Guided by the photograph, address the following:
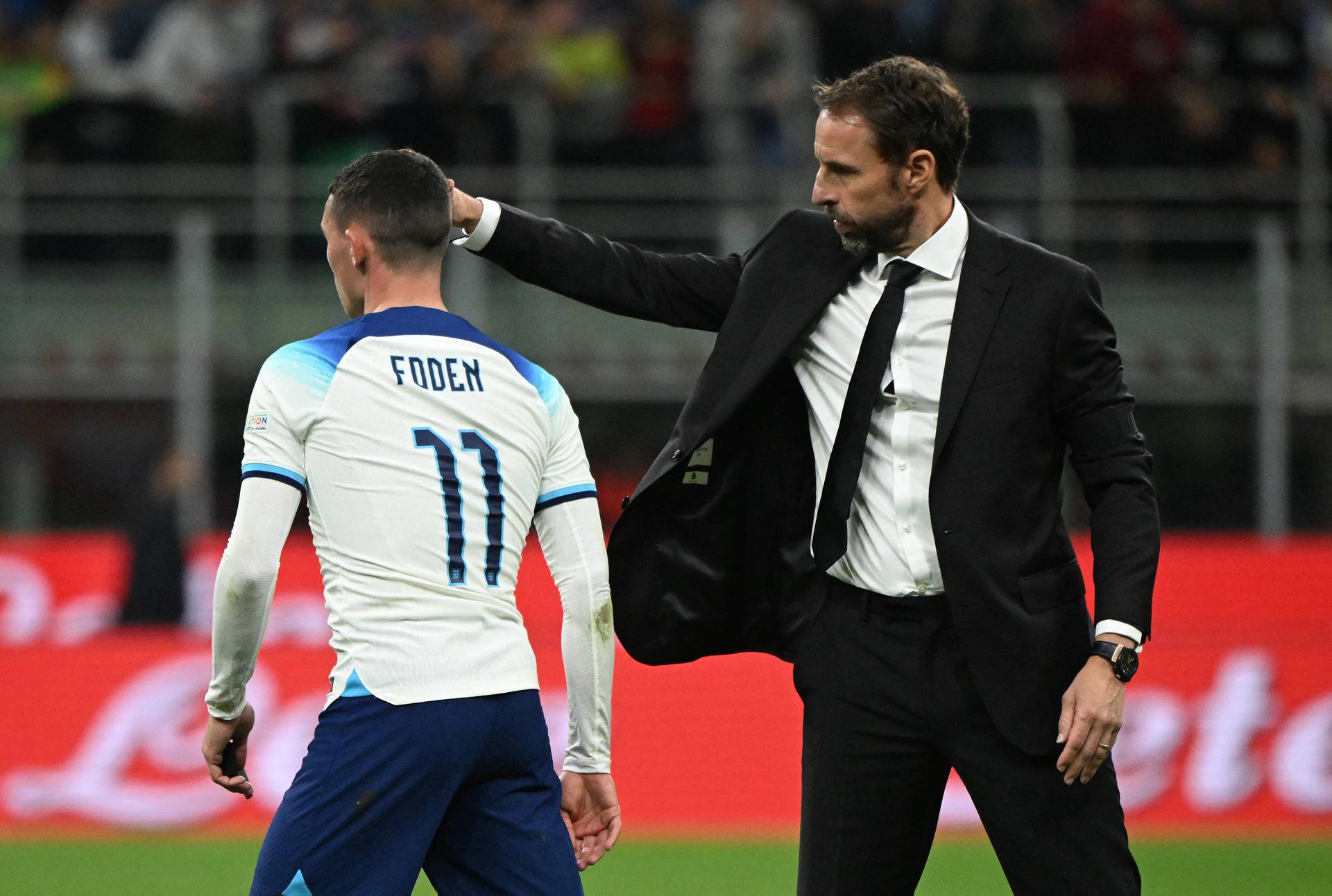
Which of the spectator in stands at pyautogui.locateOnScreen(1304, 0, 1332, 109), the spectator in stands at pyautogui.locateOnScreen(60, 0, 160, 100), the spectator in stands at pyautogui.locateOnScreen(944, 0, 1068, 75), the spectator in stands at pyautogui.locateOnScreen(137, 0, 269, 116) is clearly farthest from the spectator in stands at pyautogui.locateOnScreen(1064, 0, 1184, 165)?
the spectator in stands at pyautogui.locateOnScreen(60, 0, 160, 100)

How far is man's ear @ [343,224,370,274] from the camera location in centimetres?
323

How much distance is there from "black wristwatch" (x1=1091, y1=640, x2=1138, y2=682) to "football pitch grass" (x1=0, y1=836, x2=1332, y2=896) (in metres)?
3.69

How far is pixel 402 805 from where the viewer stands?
304 centimetres

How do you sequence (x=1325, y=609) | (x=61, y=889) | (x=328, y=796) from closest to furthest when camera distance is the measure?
(x=328, y=796) → (x=61, y=889) → (x=1325, y=609)

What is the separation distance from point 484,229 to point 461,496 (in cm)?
70

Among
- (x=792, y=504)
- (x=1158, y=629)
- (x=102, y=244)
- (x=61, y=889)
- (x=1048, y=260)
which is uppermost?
(x=1048, y=260)

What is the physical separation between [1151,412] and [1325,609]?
2.28 metres

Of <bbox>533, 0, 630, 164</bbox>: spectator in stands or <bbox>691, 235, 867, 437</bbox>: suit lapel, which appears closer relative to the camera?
<bbox>691, 235, 867, 437</bbox>: suit lapel

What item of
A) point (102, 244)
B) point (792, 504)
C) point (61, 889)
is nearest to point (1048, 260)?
point (792, 504)

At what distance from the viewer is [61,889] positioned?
22.0 ft

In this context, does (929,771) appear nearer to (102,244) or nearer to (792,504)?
(792,504)

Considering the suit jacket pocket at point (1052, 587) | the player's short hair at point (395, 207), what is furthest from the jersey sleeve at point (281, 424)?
the suit jacket pocket at point (1052, 587)

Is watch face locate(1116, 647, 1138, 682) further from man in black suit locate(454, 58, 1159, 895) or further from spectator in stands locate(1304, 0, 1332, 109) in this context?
spectator in stands locate(1304, 0, 1332, 109)

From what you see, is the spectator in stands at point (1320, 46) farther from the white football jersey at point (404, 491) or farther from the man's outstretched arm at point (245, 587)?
the man's outstretched arm at point (245, 587)
